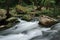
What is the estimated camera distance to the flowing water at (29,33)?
1196 cm

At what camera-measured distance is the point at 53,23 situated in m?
14.8

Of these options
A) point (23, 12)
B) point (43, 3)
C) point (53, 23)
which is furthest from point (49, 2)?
point (53, 23)

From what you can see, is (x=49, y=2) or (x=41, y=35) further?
(x=49, y=2)

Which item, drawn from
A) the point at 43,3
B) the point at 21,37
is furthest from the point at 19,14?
the point at 21,37

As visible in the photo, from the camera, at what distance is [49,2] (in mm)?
23766

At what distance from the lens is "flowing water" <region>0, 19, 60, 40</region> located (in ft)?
39.2

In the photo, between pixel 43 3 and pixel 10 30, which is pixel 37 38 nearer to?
pixel 10 30

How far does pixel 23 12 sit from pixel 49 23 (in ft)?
20.0

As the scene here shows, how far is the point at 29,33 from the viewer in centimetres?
1319

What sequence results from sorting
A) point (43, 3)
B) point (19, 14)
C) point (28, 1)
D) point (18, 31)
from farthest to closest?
point (28, 1) < point (43, 3) < point (19, 14) < point (18, 31)

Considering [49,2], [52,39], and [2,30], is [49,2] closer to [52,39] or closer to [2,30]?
[2,30]

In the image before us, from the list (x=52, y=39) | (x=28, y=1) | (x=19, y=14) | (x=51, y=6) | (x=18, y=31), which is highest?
(x=28, y=1)

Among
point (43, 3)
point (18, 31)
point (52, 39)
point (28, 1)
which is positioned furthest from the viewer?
point (28, 1)

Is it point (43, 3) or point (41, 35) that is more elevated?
point (43, 3)
